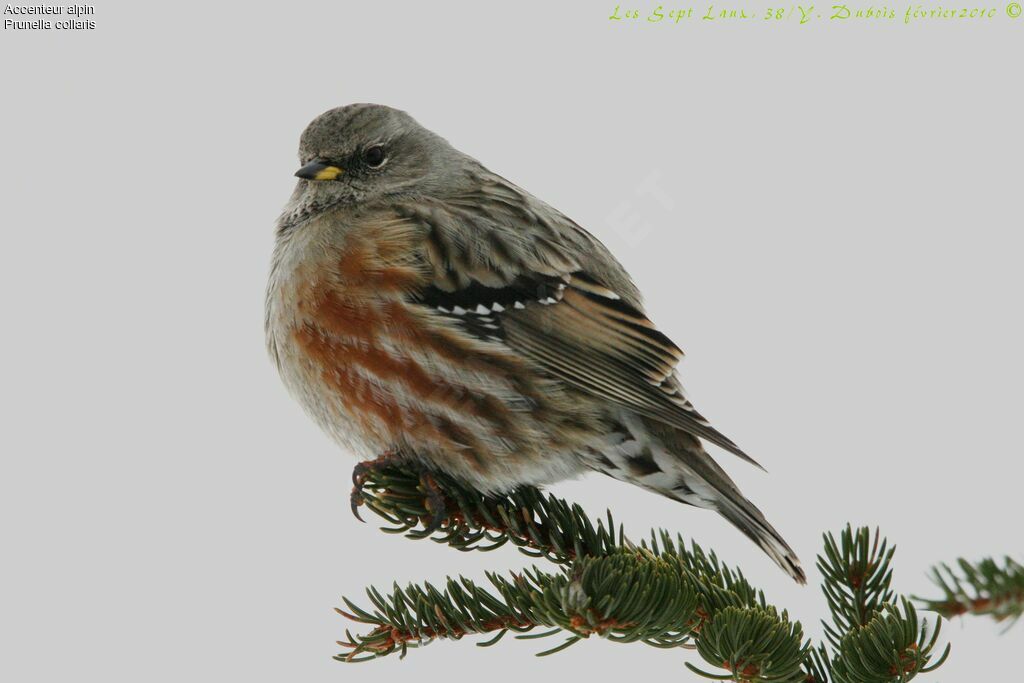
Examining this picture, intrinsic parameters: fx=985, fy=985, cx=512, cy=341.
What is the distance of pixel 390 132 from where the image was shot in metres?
4.53

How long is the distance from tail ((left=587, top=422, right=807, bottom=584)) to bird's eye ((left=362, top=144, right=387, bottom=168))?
1730 millimetres

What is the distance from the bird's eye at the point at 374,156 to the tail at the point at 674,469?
1730 mm

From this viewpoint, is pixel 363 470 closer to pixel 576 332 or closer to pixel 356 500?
pixel 356 500

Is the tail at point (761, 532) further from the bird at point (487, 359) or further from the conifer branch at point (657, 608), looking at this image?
the conifer branch at point (657, 608)

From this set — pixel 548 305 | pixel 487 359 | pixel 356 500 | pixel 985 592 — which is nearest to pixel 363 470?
pixel 356 500

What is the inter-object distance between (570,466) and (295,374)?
114 centimetres

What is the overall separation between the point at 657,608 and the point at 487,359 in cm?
139

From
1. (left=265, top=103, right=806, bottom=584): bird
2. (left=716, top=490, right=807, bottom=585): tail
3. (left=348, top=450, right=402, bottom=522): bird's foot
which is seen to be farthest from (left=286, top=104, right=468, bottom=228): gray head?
(left=716, top=490, right=807, bottom=585): tail

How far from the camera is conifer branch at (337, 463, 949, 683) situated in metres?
2.44

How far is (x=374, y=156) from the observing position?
4488 millimetres

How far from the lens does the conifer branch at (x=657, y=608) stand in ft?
8.02

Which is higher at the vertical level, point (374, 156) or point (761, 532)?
point (374, 156)

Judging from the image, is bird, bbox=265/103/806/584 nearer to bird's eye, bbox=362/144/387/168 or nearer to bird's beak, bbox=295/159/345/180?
bird's beak, bbox=295/159/345/180

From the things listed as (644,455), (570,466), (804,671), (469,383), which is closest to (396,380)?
(469,383)
